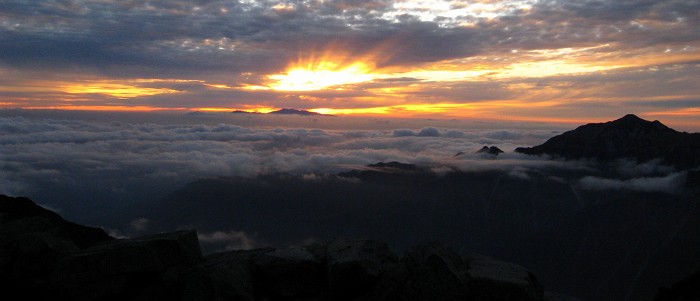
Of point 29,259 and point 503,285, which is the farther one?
point 29,259

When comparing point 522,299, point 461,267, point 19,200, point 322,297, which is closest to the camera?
point 522,299

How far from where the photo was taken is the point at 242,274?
1836 centimetres

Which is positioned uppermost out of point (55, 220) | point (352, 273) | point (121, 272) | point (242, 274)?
point (352, 273)

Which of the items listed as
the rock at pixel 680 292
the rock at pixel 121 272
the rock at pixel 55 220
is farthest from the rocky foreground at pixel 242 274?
the rock at pixel 680 292

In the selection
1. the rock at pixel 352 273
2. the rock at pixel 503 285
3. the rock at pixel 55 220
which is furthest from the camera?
the rock at pixel 55 220

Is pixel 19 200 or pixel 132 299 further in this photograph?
pixel 19 200

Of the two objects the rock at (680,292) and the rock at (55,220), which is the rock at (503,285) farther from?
the rock at (55,220)

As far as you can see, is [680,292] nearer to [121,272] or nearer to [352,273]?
[352,273]

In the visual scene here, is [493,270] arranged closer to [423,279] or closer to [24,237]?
[423,279]

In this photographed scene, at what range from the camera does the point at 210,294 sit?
1736 cm

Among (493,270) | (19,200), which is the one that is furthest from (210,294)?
(19,200)

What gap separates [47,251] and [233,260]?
24.3 ft

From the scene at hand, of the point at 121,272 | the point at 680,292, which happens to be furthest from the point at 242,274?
the point at 680,292

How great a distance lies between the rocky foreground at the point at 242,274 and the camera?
1706cm
